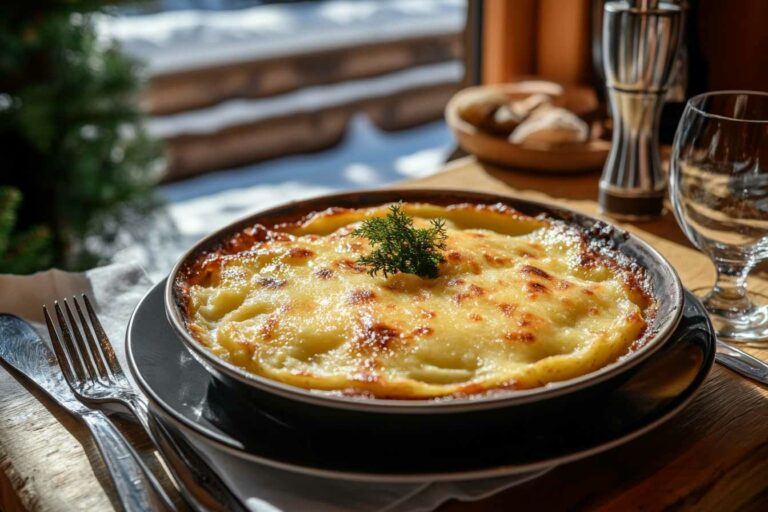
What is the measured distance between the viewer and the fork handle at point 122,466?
2.06ft

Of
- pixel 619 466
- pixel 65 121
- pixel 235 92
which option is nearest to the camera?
pixel 619 466

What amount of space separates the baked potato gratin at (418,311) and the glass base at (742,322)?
0.57ft

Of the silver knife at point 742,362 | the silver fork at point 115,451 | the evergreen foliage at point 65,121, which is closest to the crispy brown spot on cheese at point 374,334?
the silver fork at point 115,451

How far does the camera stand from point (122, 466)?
67cm

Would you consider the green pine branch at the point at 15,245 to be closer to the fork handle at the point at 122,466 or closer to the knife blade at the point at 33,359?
the knife blade at the point at 33,359

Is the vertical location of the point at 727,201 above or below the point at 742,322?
above

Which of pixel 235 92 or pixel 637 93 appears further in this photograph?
pixel 235 92

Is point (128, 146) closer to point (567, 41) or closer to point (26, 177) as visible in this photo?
A: point (26, 177)

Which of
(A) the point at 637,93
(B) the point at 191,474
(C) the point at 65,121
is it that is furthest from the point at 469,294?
(C) the point at 65,121

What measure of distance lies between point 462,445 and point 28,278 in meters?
0.64

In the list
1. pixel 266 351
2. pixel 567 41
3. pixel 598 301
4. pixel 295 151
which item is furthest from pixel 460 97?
pixel 295 151

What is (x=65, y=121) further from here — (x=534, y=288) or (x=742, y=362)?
(x=742, y=362)

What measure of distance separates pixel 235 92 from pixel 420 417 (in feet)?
13.0

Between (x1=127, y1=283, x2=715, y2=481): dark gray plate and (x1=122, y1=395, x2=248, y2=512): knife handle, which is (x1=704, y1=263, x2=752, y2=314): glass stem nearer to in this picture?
(x1=127, y1=283, x2=715, y2=481): dark gray plate
